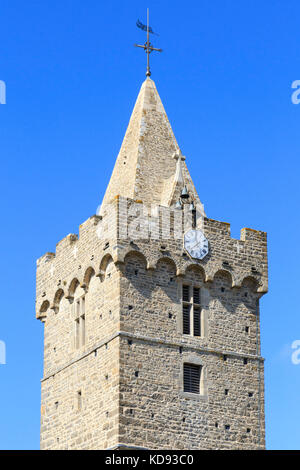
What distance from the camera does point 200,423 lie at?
4656cm

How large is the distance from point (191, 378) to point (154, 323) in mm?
2389

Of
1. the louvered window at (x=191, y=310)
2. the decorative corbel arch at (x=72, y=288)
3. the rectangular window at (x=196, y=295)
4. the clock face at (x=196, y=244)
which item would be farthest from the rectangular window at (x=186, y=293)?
the decorative corbel arch at (x=72, y=288)

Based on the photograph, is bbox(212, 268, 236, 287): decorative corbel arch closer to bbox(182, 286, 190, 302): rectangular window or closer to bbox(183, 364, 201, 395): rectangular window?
bbox(182, 286, 190, 302): rectangular window

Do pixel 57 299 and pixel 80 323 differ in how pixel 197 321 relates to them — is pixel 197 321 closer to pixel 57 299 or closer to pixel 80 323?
pixel 80 323

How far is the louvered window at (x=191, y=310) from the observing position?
4769 centimetres

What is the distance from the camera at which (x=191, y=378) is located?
47.0m

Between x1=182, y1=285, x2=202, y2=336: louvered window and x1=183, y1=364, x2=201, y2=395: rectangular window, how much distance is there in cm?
126

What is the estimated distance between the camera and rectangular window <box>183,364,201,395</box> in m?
46.8

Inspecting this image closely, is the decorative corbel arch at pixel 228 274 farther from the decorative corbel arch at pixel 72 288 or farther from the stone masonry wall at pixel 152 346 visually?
the decorative corbel arch at pixel 72 288

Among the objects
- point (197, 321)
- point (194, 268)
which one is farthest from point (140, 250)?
point (197, 321)

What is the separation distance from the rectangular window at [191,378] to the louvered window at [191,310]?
4.12ft
